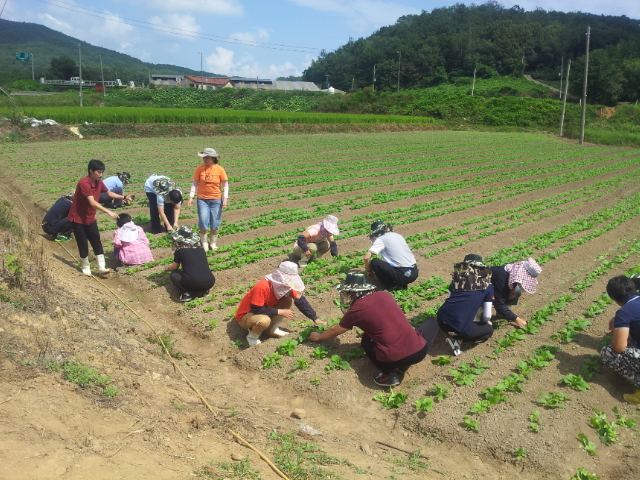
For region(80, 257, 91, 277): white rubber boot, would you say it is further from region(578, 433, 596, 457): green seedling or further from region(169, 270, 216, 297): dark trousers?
region(578, 433, 596, 457): green seedling

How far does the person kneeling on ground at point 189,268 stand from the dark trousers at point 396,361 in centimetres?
303

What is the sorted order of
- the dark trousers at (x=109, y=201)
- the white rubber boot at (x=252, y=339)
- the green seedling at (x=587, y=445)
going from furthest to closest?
the dark trousers at (x=109, y=201), the white rubber boot at (x=252, y=339), the green seedling at (x=587, y=445)

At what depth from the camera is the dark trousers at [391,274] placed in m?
7.95

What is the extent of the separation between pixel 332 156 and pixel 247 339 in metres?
19.9

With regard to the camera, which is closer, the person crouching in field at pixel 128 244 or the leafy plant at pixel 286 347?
the leafy plant at pixel 286 347

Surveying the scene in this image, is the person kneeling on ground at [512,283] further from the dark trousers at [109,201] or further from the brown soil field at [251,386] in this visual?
the dark trousers at [109,201]

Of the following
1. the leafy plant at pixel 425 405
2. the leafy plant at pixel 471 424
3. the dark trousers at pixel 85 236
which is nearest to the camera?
the leafy plant at pixel 471 424

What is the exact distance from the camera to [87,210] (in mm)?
8367

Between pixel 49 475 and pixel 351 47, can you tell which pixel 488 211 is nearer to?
pixel 49 475

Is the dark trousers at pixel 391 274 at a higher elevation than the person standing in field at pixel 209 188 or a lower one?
lower

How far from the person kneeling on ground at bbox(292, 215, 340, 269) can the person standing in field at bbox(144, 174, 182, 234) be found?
2.72 meters

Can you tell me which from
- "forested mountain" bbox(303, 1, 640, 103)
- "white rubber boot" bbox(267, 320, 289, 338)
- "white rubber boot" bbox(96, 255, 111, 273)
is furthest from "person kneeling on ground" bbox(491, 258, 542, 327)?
"forested mountain" bbox(303, 1, 640, 103)

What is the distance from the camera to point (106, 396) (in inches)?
183

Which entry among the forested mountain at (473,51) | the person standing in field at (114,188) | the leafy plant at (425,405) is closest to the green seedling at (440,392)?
the leafy plant at (425,405)
